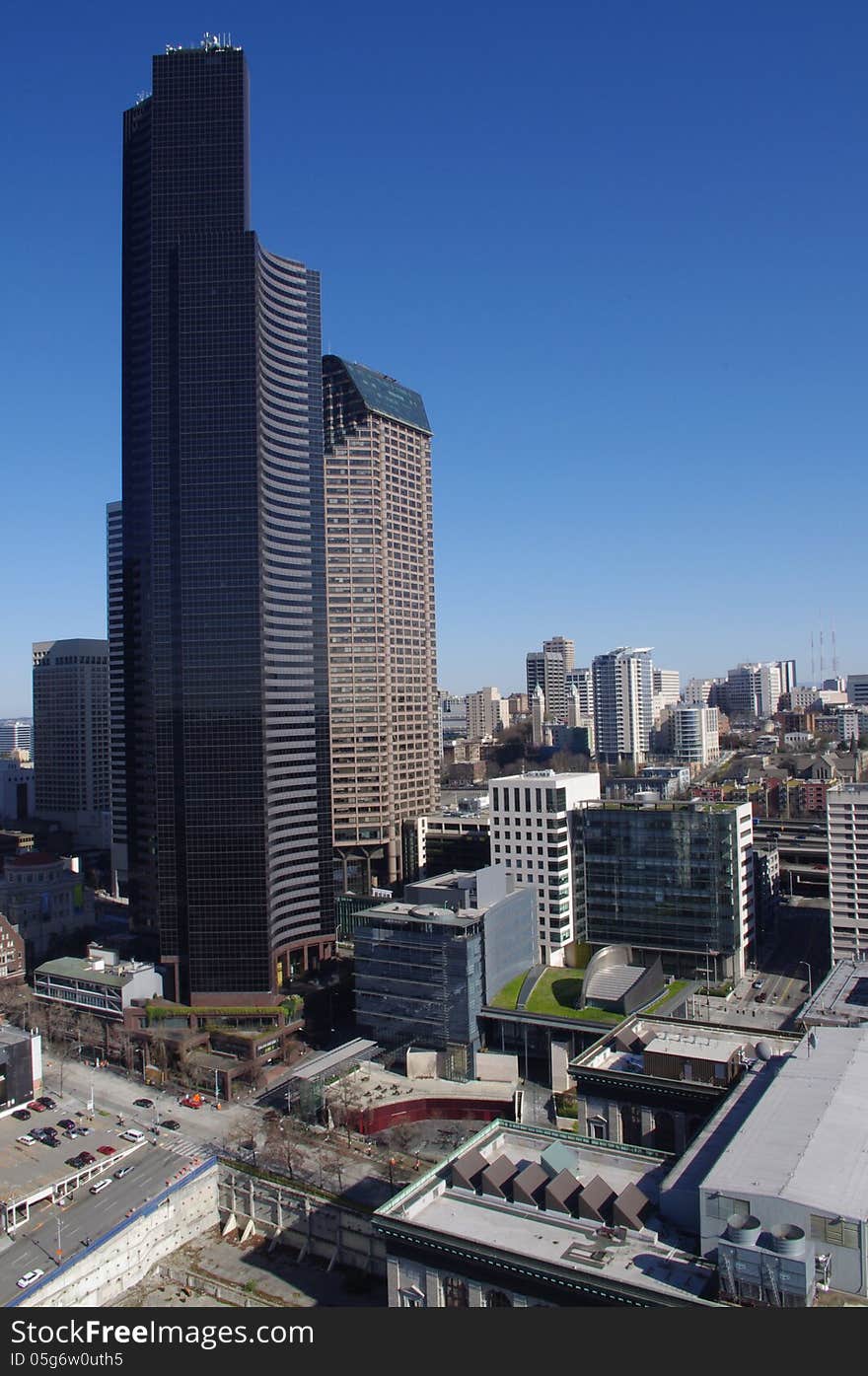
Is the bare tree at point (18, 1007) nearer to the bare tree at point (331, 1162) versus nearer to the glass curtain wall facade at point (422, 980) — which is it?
the glass curtain wall facade at point (422, 980)

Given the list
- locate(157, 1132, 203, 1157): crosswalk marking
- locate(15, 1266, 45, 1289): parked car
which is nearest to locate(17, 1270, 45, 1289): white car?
locate(15, 1266, 45, 1289): parked car

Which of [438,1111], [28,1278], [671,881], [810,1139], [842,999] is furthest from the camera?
[671,881]

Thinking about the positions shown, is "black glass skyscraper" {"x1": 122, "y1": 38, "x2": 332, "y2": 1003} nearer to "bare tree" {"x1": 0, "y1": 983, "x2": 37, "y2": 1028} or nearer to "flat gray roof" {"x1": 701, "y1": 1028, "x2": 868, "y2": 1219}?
"bare tree" {"x1": 0, "y1": 983, "x2": 37, "y2": 1028}

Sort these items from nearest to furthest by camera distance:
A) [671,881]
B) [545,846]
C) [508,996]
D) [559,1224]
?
[559,1224] < [508,996] < [671,881] < [545,846]

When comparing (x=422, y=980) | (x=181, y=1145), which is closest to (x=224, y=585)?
(x=422, y=980)

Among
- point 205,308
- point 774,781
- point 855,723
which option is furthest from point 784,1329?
point 855,723

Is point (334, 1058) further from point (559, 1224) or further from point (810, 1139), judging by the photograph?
point (810, 1139)
